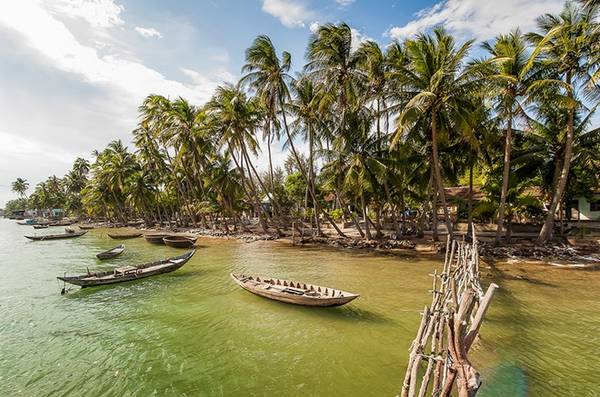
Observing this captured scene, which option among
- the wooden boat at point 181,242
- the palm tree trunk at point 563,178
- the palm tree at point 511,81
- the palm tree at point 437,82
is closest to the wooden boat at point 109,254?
the wooden boat at point 181,242

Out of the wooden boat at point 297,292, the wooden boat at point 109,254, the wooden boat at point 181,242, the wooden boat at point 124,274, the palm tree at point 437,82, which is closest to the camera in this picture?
the wooden boat at point 297,292

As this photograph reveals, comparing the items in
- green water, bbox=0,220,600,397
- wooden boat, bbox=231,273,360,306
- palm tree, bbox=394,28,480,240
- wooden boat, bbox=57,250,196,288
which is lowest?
green water, bbox=0,220,600,397

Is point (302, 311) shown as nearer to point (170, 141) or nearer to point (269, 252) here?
point (269, 252)

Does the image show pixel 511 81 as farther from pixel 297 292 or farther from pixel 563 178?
pixel 297 292

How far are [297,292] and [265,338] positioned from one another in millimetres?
2454

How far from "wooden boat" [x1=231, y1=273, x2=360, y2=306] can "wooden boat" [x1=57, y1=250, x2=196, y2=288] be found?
5.35 m

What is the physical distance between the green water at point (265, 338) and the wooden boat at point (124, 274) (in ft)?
1.64

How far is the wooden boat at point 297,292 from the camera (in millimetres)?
9812

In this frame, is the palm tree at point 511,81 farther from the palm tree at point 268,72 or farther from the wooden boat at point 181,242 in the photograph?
the wooden boat at point 181,242

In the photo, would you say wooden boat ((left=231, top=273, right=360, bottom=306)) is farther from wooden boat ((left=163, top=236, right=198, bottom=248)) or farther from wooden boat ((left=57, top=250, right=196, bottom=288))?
wooden boat ((left=163, top=236, right=198, bottom=248))

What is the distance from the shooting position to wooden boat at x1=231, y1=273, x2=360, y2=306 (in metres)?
9.81

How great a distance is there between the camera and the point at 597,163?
21.3 m

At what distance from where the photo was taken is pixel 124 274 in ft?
47.1

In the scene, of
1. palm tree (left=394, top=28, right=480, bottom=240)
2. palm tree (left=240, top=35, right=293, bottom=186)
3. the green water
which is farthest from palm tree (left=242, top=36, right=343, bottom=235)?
the green water
